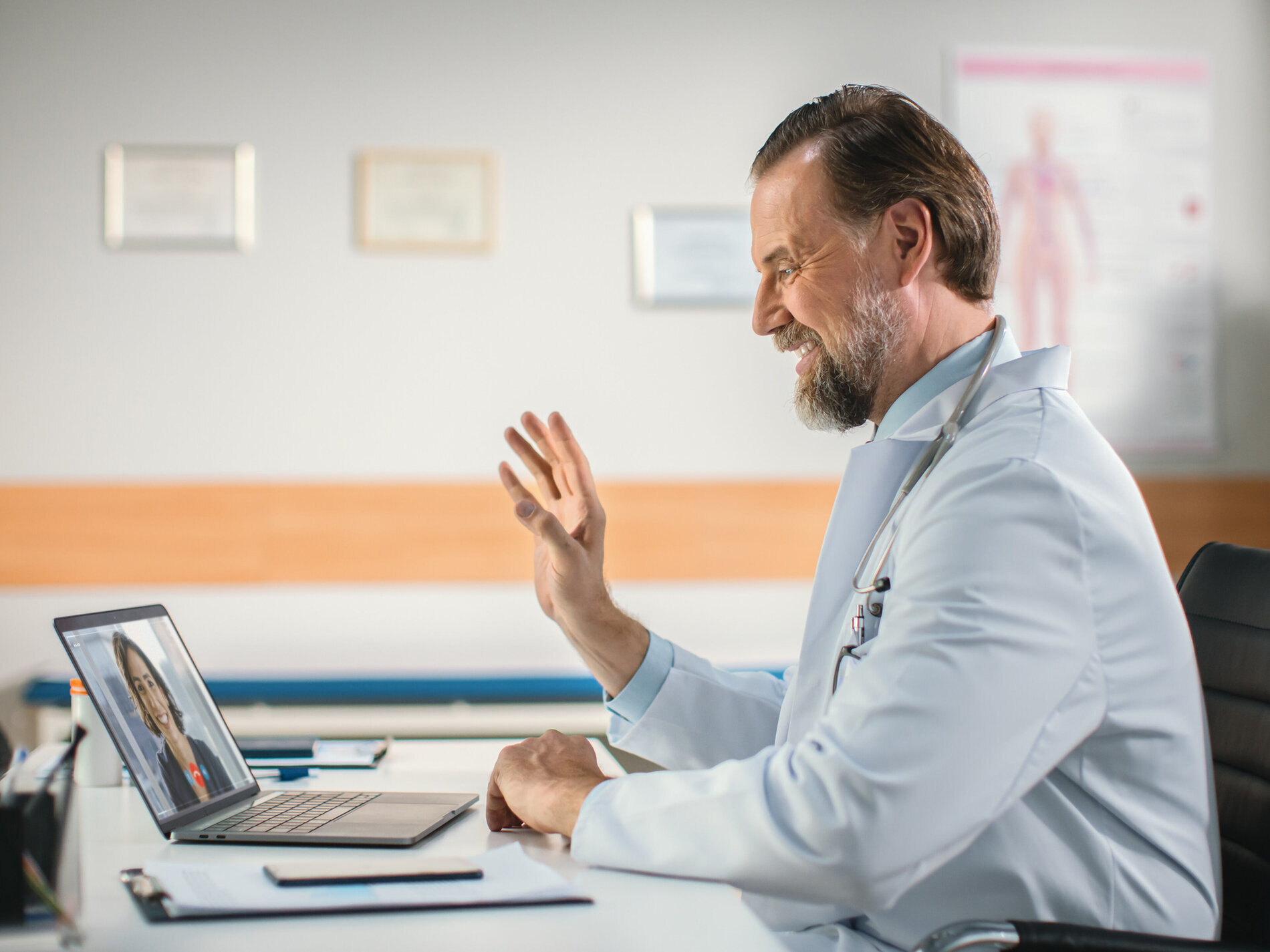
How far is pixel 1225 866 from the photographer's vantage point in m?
1.21

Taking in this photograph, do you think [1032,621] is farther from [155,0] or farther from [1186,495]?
[155,0]

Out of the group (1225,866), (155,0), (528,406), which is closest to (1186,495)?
(528,406)

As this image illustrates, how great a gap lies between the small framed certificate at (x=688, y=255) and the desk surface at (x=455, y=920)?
2.28 meters

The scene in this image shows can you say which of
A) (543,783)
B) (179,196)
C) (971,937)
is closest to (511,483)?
(543,783)

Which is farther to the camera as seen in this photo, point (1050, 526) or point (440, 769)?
point (440, 769)

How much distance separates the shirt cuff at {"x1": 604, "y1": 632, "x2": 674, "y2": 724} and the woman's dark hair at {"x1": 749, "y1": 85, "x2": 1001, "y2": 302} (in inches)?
25.9

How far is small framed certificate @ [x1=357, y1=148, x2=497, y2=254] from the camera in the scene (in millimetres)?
3145

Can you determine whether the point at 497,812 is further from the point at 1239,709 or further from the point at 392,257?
the point at 392,257

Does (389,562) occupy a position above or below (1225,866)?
above

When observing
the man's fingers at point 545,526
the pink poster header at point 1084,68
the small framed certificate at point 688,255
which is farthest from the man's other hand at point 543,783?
the pink poster header at point 1084,68

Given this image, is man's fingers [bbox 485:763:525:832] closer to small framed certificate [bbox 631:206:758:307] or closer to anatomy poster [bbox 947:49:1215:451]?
small framed certificate [bbox 631:206:758:307]

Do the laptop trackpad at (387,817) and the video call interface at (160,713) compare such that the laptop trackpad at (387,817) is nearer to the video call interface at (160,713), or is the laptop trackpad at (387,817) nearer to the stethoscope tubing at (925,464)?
the video call interface at (160,713)

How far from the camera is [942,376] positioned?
133 centimetres

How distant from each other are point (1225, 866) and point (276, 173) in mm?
2970
